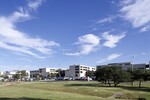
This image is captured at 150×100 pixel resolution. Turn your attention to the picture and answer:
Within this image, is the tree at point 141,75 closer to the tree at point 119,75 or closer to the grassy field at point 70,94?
the tree at point 119,75

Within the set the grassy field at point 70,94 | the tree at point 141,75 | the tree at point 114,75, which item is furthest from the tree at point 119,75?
the grassy field at point 70,94

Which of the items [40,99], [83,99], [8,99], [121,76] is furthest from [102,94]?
[121,76]

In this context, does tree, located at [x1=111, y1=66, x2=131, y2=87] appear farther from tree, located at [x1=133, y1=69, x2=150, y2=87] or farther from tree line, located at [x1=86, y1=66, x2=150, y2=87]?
tree, located at [x1=133, y1=69, x2=150, y2=87]

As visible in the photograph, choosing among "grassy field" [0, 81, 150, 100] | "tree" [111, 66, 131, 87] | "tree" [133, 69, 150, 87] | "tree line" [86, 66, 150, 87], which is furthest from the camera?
"tree" [133, 69, 150, 87]

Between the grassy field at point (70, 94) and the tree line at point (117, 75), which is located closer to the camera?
the grassy field at point (70, 94)

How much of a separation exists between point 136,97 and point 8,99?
83.4 feet


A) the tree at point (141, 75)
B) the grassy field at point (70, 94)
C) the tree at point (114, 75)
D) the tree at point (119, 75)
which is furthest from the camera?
the tree at point (141, 75)

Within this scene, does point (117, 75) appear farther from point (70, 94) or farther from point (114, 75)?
point (70, 94)

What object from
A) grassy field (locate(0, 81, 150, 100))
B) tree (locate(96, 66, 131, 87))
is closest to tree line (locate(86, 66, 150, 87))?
tree (locate(96, 66, 131, 87))

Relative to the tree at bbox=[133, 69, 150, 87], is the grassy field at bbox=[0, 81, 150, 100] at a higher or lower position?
lower

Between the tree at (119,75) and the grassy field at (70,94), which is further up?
the tree at (119,75)

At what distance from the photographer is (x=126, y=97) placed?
189 feet

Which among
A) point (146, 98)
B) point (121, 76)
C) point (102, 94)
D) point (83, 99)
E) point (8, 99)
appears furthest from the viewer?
point (121, 76)

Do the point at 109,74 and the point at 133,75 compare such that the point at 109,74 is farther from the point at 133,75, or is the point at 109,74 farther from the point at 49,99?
the point at 49,99
